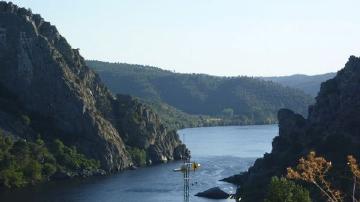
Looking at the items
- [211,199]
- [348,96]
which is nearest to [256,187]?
[211,199]

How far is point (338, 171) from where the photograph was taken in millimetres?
91375

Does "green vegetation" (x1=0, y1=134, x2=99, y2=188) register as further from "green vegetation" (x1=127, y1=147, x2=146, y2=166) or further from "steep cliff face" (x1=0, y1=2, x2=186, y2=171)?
"green vegetation" (x1=127, y1=147, x2=146, y2=166)

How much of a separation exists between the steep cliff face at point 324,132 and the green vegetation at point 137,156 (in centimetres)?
5117

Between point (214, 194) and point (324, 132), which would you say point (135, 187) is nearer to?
point (214, 194)

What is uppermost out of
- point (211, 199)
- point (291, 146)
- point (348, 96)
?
point (348, 96)

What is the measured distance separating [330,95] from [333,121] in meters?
7.88

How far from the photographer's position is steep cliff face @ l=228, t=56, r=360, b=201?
107m

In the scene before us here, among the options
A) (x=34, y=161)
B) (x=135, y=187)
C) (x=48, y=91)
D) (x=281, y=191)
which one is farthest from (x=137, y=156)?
(x=281, y=191)

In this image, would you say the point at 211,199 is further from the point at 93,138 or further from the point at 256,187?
the point at 93,138

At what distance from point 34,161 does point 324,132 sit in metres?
66.1

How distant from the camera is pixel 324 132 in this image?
119562mm

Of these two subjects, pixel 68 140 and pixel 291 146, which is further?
pixel 68 140

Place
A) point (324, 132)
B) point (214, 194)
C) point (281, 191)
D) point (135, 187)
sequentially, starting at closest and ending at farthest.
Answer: point (281, 191), point (214, 194), point (324, 132), point (135, 187)

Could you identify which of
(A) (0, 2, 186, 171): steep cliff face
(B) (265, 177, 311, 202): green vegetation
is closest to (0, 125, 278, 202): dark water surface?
(A) (0, 2, 186, 171): steep cliff face
